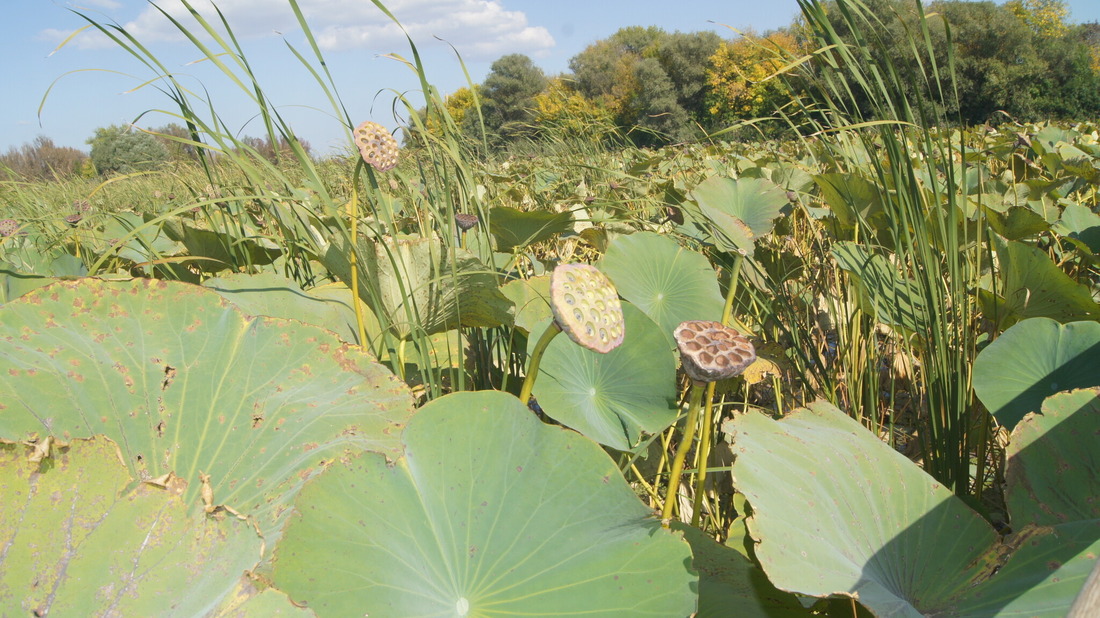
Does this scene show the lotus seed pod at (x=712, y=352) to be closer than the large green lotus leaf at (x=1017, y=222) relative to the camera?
Yes

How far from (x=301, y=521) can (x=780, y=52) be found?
1.05m

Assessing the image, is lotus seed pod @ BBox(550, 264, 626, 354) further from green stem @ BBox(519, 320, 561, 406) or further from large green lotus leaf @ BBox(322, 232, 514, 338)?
large green lotus leaf @ BBox(322, 232, 514, 338)

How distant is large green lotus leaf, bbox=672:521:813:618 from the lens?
75 cm

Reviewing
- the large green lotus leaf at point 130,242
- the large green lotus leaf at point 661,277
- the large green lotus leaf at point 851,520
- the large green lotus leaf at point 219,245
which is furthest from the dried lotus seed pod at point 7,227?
the large green lotus leaf at point 851,520

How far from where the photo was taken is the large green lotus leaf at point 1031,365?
3.46ft

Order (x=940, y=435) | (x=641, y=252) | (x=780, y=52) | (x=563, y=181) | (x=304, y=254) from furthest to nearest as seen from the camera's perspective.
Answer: (x=563, y=181) < (x=304, y=254) < (x=641, y=252) < (x=780, y=52) < (x=940, y=435)

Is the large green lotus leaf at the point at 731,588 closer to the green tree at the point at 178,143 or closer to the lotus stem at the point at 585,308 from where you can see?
the lotus stem at the point at 585,308

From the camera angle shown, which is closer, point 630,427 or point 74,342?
Answer: point 74,342

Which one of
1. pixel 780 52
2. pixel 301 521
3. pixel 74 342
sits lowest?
pixel 301 521

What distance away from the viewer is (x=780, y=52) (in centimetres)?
119

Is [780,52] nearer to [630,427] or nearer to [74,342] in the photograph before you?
[630,427]

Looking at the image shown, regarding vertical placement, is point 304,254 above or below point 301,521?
above

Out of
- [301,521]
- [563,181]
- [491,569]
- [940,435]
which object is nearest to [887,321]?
[940,435]

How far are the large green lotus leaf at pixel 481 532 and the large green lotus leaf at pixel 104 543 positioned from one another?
10cm
